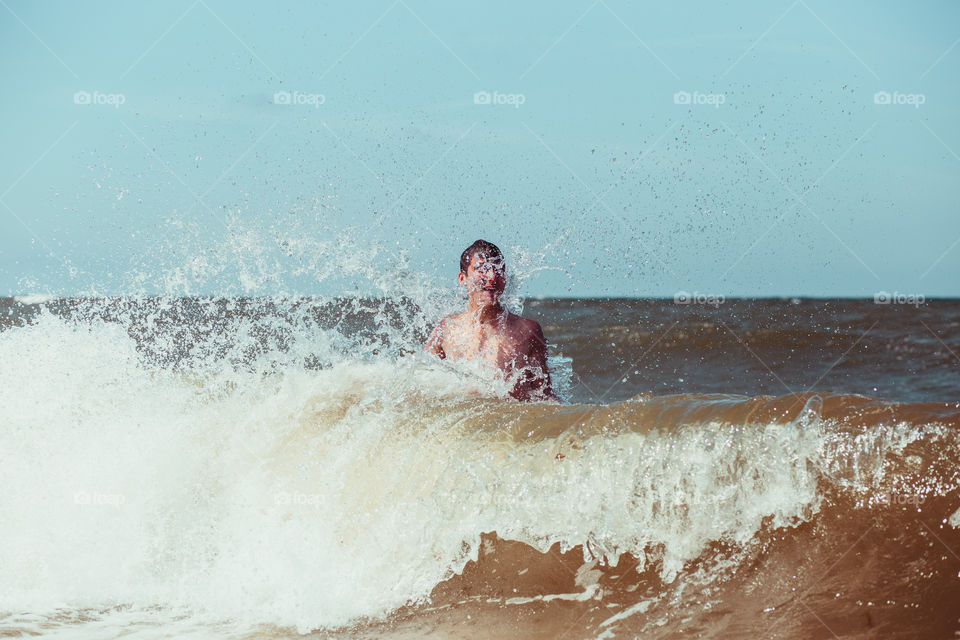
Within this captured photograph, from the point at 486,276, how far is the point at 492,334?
35cm

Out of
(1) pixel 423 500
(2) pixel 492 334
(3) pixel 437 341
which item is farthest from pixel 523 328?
(1) pixel 423 500

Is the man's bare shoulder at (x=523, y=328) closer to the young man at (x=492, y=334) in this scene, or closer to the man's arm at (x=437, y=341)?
the young man at (x=492, y=334)

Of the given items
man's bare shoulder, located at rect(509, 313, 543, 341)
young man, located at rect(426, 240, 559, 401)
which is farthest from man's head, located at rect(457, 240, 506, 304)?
man's bare shoulder, located at rect(509, 313, 543, 341)

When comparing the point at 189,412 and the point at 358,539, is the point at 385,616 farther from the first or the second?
the point at 189,412

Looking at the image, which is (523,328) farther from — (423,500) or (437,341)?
(423,500)

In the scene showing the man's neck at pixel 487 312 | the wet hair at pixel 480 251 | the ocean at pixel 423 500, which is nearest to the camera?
the ocean at pixel 423 500

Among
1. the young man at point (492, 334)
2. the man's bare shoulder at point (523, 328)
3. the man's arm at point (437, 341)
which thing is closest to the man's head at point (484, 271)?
the young man at point (492, 334)

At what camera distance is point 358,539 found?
11.6 ft

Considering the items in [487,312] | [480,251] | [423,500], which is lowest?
[423,500]

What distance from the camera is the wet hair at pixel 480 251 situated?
15.6 feet

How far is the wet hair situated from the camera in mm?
4750

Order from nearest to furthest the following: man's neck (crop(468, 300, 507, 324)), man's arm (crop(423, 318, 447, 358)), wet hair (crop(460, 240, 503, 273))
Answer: wet hair (crop(460, 240, 503, 273))
man's neck (crop(468, 300, 507, 324))
man's arm (crop(423, 318, 447, 358))

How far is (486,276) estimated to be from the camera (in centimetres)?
477

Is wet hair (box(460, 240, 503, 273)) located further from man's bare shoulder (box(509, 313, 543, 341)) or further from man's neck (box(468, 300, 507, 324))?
man's bare shoulder (box(509, 313, 543, 341))
